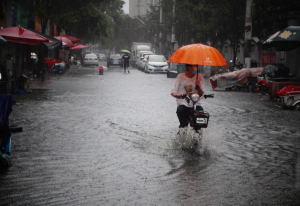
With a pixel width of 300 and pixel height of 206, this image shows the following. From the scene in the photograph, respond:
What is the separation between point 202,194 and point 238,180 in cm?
86

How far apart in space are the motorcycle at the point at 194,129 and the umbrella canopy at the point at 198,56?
597mm

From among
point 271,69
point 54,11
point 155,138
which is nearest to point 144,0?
point 54,11

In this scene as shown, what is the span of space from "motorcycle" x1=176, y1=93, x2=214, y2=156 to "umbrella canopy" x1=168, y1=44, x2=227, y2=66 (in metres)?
0.60

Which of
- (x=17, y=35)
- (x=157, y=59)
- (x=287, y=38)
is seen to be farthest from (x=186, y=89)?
(x=157, y=59)

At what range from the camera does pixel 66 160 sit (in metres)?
7.27

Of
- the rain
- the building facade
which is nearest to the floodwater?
the rain

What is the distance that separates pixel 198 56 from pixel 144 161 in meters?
2.18

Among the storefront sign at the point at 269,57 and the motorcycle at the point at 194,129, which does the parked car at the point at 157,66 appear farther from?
the motorcycle at the point at 194,129

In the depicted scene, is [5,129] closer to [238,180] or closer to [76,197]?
[76,197]

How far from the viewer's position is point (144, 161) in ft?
24.0

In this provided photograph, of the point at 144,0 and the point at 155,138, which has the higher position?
the point at 144,0

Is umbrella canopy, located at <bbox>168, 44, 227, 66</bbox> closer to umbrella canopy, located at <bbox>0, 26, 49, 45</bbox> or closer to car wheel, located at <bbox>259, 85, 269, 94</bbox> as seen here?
car wheel, located at <bbox>259, 85, 269, 94</bbox>

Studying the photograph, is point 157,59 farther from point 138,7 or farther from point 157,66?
point 138,7

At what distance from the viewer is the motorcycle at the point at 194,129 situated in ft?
26.2
